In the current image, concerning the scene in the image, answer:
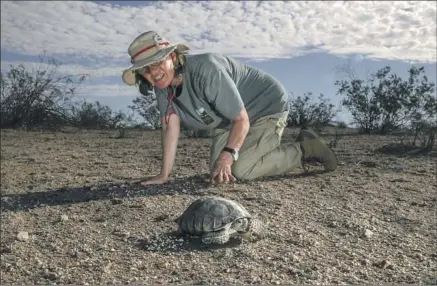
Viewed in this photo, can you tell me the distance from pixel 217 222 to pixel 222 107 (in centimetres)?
95

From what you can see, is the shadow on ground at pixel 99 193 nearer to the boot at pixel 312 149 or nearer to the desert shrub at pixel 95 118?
the boot at pixel 312 149

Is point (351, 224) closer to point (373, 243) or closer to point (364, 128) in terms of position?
point (373, 243)

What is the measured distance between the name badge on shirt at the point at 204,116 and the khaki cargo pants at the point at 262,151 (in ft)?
1.27

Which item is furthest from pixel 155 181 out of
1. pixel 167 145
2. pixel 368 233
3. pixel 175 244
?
pixel 368 233

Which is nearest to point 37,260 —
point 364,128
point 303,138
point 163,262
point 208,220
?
point 163,262

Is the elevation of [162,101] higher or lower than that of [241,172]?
higher

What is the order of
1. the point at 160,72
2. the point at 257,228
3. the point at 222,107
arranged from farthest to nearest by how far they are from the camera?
the point at 222,107, the point at 160,72, the point at 257,228

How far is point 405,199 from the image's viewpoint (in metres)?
4.07

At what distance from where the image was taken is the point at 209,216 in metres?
3.08

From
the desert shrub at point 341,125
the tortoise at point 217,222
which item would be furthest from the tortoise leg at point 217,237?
the desert shrub at point 341,125

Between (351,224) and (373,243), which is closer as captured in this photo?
(373,243)

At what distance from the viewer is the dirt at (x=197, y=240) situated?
8.84 ft

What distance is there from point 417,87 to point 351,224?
6248mm

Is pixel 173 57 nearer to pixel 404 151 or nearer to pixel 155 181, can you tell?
pixel 155 181
